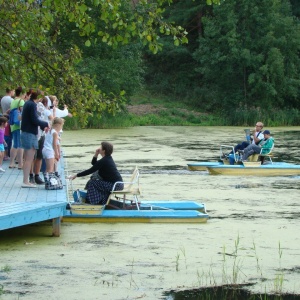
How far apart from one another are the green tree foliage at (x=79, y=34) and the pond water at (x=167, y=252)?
4.98ft

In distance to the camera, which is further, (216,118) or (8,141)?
(216,118)

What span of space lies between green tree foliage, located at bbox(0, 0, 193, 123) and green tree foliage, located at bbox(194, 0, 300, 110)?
121ft

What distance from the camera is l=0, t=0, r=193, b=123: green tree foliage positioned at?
6566 mm

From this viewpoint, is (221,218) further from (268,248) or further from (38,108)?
(38,108)

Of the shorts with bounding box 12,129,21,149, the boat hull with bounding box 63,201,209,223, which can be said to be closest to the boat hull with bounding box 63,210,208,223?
the boat hull with bounding box 63,201,209,223

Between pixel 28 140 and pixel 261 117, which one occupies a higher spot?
pixel 28 140

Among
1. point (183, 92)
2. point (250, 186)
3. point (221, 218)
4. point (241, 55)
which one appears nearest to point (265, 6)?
point (241, 55)

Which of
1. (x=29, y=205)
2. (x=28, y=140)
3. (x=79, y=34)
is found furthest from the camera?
(x=28, y=140)

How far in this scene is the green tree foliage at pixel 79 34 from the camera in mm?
6566

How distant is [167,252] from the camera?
350 inches

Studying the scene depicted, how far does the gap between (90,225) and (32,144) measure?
126 cm

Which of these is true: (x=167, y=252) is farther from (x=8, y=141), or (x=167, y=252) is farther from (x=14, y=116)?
(x=8, y=141)

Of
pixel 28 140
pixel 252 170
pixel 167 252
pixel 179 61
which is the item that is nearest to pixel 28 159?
pixel 28 140

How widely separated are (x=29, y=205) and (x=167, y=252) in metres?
1.66
